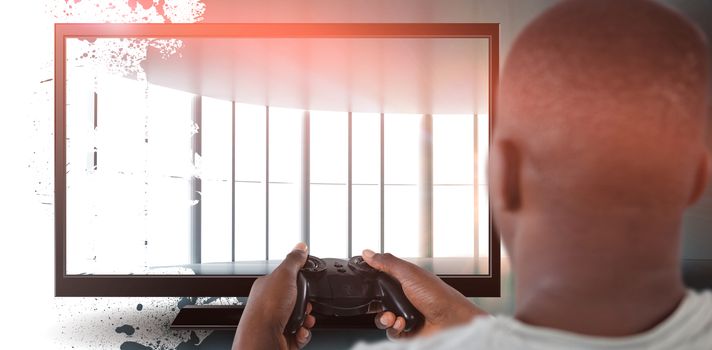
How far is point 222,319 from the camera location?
139 centimetres

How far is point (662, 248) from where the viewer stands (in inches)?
13.6

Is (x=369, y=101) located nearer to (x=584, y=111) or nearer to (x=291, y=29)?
(x=291, y=29)

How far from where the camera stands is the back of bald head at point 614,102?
324mm

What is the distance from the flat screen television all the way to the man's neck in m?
1.04

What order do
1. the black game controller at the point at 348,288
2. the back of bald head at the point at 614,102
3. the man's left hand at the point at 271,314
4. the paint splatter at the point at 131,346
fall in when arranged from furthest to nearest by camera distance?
1. the paint splatter at the point at 131,346
2. the black game controller at the point at 348,288
3. the man's left hand at the point at 271,314
4. the back of bald head at the point at 614,102

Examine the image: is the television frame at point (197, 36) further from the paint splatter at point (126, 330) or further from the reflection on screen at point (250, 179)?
the paint splatter at point (126, 330)

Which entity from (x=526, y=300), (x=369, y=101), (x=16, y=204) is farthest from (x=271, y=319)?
(x=16, y=204)

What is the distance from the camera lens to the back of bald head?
324 mm

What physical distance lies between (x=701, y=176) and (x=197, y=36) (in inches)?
49.3

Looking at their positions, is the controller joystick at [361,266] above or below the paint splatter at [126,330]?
above

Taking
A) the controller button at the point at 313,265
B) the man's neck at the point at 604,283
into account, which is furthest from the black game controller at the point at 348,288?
the man's neck at the point at 604,283

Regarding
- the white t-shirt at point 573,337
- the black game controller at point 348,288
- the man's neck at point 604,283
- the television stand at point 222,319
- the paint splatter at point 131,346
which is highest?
the man's neck at point 604,283

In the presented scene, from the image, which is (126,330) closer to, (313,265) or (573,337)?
(313,265)

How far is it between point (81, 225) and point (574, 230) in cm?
134
